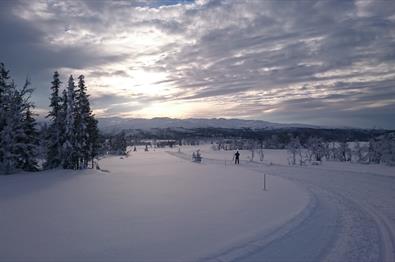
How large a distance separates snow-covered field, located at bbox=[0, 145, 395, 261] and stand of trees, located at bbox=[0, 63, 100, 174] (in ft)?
39.6

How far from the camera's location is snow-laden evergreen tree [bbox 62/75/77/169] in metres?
37.0

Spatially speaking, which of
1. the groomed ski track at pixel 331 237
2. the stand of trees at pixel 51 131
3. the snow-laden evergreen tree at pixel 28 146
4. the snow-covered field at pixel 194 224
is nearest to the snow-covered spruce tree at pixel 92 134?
the stand of trees at pixel 51 131

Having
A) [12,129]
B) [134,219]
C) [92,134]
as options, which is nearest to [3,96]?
[12,129]

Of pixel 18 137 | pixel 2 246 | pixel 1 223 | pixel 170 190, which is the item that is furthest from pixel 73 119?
pixel 2 246

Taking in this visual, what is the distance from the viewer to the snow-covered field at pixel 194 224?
29.1 feet

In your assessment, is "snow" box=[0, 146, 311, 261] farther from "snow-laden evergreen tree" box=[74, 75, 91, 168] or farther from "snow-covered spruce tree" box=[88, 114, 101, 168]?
"snow-covered spruce tree" box=[88, 114, 101, 168]

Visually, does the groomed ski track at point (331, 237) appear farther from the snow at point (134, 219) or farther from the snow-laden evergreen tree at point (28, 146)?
the snow-laden evergreen tree at point (28, 146)

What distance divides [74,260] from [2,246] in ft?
7.46

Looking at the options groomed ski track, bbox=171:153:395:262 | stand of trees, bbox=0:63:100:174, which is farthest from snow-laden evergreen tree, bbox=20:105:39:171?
groomed ski track, bbox=171:153:395:262

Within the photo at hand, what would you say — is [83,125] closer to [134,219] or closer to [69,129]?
[69,129]

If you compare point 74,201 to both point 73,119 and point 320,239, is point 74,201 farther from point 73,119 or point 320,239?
point 73,119

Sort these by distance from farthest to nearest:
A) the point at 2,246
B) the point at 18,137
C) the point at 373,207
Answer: the point at 18,137
the point at 373,207
the point at 2,246

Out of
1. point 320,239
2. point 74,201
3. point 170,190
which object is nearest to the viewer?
point 320,239

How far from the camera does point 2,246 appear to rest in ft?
30.0
